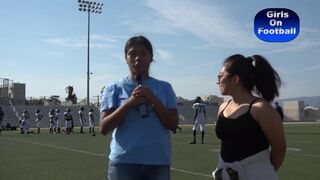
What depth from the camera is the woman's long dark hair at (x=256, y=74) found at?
3.97 metres

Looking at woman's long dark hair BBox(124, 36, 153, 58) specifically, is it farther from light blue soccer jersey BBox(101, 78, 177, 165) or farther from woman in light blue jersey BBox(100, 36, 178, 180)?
light blue soccer jersey BBox(101, 78, 177, 165)

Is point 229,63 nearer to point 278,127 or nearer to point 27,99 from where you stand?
point 278,127

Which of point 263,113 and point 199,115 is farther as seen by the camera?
point 199,115

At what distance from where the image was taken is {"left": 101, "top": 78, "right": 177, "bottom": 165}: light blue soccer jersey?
3873 millimetres

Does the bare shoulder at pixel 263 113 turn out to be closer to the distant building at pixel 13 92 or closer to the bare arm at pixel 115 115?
the bare arm at pixel 115 115

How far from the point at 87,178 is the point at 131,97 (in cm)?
611

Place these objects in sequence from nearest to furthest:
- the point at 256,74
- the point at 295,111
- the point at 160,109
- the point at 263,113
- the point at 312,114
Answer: the point at 263,113 < the point at 160,109 < the point at 256,74 < the point at 295,111 < the point at 312,114

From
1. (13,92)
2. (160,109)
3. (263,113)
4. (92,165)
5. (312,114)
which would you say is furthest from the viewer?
(312,114)

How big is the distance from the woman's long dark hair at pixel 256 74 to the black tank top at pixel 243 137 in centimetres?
20

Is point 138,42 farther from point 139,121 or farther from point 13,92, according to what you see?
point 13,92

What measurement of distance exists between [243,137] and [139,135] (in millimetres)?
773

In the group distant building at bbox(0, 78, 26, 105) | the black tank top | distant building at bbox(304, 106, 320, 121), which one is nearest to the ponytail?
→ the black tank top

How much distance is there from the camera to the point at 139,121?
391 cm

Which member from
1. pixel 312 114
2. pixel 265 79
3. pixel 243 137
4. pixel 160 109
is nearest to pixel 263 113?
pixel 243 137
